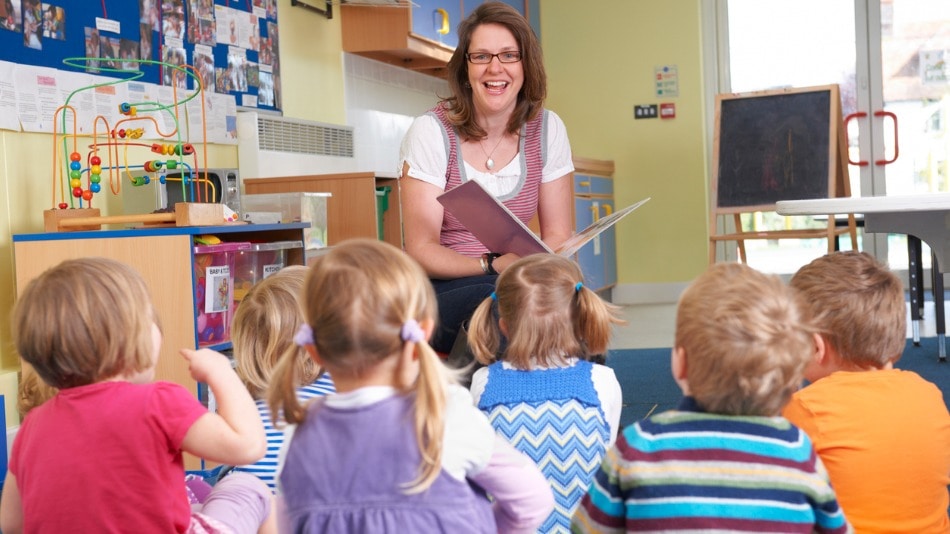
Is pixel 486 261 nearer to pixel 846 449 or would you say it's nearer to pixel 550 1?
pixel 846 449

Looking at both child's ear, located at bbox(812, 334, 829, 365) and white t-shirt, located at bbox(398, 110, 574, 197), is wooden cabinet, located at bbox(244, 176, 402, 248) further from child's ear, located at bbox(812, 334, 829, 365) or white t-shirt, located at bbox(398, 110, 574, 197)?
child's ear, located at bbox(812, 334, 829, 365)

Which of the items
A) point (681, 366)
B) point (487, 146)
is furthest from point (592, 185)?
point (681, 366)

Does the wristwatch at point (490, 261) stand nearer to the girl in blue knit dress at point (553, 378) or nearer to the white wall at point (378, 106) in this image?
the girl in blue knit dress at point (553, 378)

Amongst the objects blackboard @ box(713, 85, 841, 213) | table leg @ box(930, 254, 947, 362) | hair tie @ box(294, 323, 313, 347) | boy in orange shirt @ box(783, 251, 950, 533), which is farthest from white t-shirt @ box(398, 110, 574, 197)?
blackboard @ box(713, 85, 841, 213)

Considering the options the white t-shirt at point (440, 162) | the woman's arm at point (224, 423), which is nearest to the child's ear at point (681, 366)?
the woman's arm at point (224, 423)

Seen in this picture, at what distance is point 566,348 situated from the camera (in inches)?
70.1

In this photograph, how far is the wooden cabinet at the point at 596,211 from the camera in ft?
19.7

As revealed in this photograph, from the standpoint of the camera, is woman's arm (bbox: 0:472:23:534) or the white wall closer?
woman's arm (bbox: 0:472:23:534)

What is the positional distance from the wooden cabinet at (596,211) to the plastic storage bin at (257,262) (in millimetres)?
2757

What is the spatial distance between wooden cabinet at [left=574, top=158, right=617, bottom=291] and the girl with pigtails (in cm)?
469

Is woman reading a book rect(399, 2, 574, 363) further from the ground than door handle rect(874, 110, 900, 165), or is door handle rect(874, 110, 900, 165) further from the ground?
door handle rect(874, 110, 900, 165)

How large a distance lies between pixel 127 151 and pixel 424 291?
2.64 meters

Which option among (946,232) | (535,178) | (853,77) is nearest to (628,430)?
(535,178)

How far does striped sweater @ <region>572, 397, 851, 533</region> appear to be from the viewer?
1.07 metres
